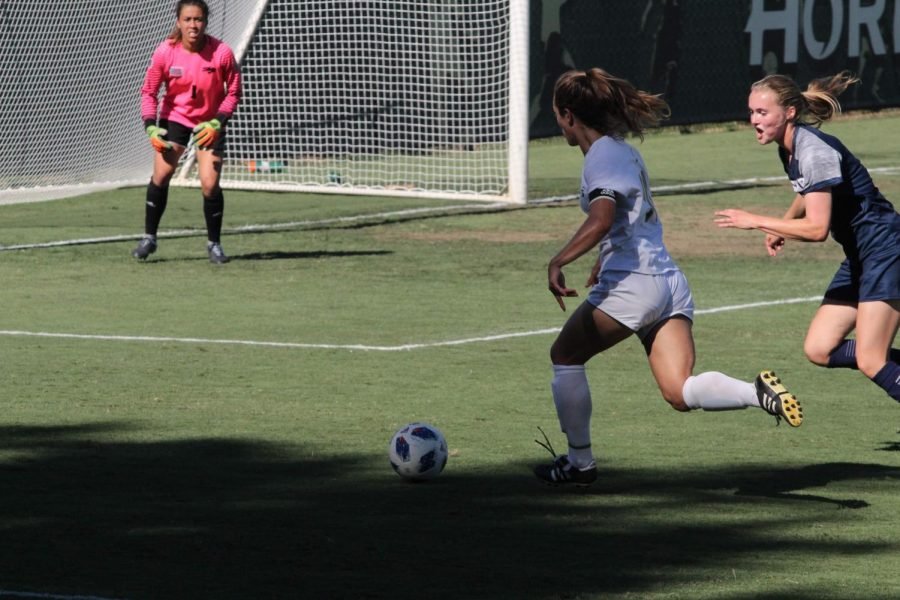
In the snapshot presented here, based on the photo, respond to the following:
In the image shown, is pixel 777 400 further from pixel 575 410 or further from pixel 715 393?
pixel 575 410

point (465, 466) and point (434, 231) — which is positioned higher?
point (465, 466)

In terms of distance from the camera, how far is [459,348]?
1146cm

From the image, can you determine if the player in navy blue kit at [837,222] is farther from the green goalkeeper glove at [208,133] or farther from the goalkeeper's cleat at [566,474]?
the green goalkeeper glove at [208,133]

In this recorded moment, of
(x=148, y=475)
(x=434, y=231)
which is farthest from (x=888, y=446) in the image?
(x=434, y=231)

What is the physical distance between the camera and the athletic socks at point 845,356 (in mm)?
8422

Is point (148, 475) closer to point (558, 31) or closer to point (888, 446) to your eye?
point (888, 446)

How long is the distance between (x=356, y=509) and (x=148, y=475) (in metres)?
1.09

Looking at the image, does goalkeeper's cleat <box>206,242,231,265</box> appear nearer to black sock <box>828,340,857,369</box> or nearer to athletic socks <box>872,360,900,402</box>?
black sock <box>828,340,857,369</box>

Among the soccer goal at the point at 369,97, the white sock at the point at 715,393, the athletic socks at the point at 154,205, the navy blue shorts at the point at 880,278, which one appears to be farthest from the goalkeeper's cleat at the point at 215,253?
the white sock at the point at 715,393

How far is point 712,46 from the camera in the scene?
30078 mm

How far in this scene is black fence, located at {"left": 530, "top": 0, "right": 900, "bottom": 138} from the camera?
27.5 metres

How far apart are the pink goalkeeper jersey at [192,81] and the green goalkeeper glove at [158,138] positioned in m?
0.12

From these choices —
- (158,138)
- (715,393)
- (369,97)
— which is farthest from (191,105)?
(715,393)

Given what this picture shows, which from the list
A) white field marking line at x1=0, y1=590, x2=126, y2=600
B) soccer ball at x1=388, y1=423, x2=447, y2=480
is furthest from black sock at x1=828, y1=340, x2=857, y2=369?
white field marking line at x1=0, y1=590, x2=126, y2=600
